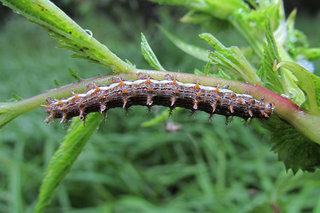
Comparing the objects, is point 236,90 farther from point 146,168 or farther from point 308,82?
point 146,168

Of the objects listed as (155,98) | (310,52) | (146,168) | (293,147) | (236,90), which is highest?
(146,168)

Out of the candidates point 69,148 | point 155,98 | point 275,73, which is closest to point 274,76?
point 275,73

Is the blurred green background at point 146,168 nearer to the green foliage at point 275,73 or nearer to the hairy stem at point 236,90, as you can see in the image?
the green foliage at point 275,73

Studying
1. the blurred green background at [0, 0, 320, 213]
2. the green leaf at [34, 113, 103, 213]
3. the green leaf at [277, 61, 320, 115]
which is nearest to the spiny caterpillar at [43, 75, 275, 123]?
the green leaf at [34, 113, 103, 213]

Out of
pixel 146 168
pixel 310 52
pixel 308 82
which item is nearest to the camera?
pixel 308 82

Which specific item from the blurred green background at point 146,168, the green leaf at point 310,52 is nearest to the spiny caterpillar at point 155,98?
the green leaf at point 310,52
